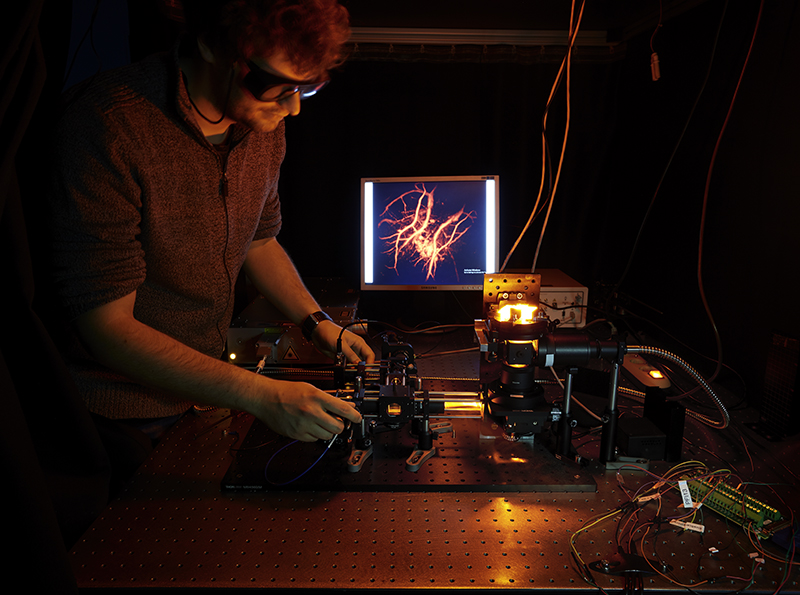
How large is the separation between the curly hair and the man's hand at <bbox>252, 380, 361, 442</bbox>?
63cm

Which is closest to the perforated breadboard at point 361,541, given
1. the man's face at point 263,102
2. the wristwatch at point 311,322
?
the wristwatch at point 311,322

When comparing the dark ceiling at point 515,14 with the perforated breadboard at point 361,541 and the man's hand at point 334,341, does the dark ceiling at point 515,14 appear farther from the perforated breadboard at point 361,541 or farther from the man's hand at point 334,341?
the perforated breadboard at point 361,541

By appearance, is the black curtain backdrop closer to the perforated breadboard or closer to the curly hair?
the perforated breadboard

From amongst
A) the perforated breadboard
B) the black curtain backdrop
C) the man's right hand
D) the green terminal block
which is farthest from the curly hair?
the green terminal block

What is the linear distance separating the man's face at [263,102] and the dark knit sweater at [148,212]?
4.5 inches

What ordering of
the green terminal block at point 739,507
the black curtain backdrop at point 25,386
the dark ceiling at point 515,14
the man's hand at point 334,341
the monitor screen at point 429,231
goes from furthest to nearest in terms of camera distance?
the monitor screen at point 429,231 → the dark ceiling at point 515,14 → the man's hand at point 334,341 → the green terminal block at point 739,507 → the black curtain backdrop at point 25,386

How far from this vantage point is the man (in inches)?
37.9

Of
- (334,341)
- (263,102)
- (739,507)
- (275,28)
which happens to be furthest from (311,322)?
(739,507)

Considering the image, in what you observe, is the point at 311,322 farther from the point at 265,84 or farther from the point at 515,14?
the point at 515,14

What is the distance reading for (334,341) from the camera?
1.37 m

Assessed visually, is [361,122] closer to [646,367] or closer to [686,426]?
[646,367]

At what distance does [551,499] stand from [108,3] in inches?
77.8

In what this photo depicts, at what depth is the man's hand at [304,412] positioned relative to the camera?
0.98 meters

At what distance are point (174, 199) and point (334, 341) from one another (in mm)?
524
